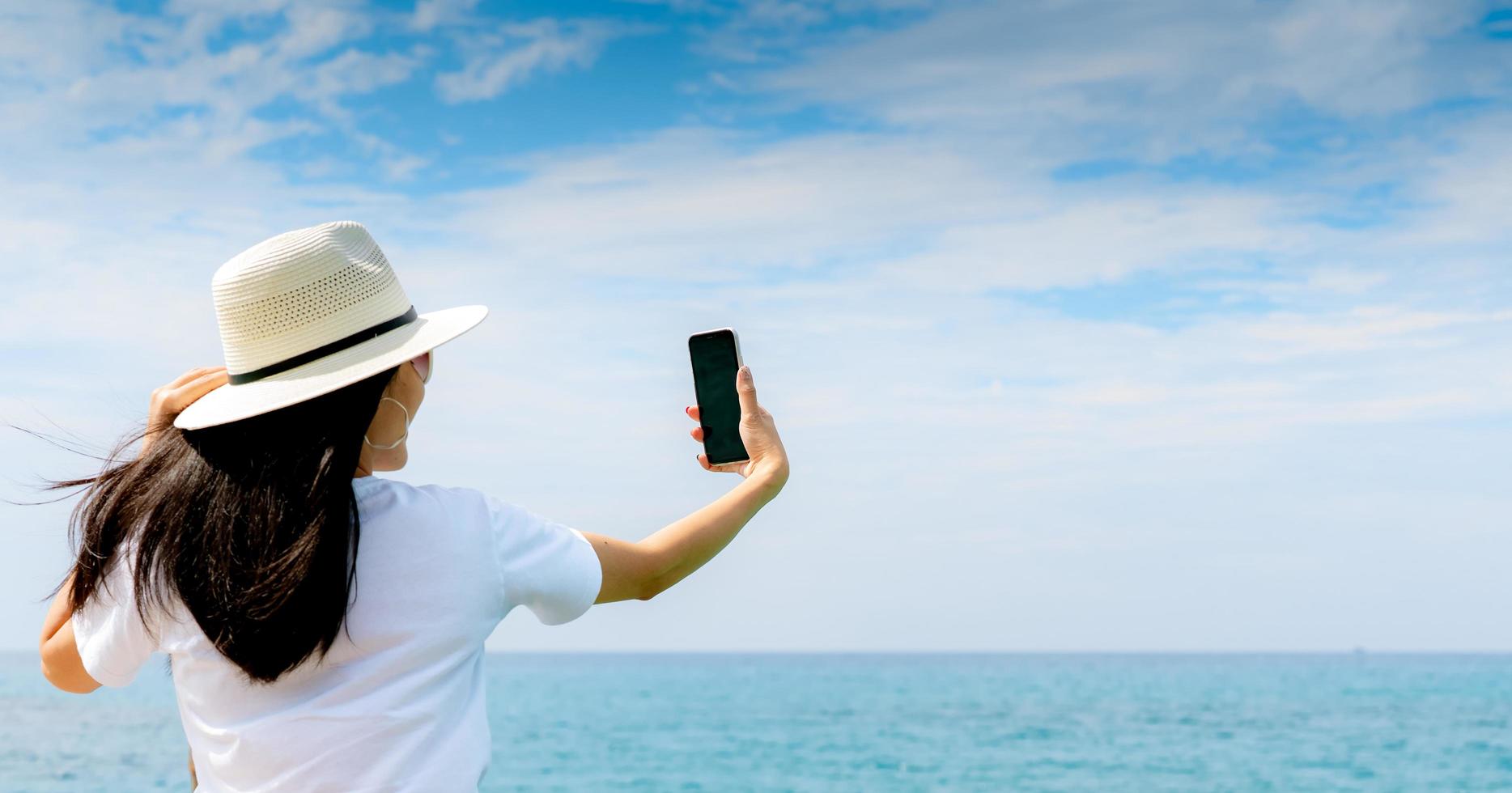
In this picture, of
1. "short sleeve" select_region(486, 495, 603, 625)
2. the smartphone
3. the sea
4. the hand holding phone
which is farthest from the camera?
the sea

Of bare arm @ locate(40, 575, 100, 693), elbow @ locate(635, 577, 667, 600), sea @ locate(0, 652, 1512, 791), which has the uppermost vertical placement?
elbow @ locate(635, 577, 667, 600)

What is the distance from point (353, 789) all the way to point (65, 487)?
56cm

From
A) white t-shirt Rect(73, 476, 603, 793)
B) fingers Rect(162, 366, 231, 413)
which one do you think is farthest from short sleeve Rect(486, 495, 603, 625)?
fingers Rect(162, 366, 231, 413)

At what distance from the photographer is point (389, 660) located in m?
A: 1.48

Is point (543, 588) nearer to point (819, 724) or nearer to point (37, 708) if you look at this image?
point (819, 724)

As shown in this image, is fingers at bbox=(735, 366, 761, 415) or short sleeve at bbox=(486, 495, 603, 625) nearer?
short sleeve at bbox=(486, 495, 603, 625)

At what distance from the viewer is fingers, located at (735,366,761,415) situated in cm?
204

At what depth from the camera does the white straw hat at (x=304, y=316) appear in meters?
1.56

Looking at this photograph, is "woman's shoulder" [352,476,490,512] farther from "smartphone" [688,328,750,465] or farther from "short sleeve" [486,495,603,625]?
"smartphone" [688,328,750,465]

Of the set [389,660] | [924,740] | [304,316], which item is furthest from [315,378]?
[924,740]

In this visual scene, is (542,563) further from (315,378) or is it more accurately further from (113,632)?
(113,632)

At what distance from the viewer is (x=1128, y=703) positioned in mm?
41625

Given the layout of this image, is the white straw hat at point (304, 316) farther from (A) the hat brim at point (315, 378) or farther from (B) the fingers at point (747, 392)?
(B) the fingers at point (747, 392)

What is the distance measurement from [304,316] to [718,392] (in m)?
0.78
